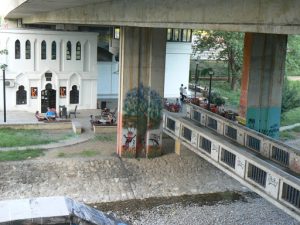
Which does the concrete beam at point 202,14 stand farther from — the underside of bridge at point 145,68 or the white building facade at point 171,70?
the white building facade at point 171,70

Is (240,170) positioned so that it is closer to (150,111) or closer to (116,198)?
(116,198)

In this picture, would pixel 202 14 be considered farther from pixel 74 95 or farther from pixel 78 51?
pixel 74 95

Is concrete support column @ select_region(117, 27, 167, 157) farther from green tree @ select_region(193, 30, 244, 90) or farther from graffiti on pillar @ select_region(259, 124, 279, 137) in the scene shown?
green tree @ select_region(193, 30, 244, 90)

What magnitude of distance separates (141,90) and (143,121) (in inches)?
66.1

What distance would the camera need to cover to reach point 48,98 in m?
35.9

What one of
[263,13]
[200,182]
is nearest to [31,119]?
[200,182]

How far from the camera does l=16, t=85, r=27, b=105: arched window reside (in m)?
35.4

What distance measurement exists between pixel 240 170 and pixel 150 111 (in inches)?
367

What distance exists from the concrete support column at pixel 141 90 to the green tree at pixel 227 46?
68.1 feet

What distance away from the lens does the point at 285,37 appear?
78.6ft

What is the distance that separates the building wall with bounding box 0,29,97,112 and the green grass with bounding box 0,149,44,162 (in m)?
10.2

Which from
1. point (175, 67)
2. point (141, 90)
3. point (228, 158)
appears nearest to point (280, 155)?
point (228, 158)

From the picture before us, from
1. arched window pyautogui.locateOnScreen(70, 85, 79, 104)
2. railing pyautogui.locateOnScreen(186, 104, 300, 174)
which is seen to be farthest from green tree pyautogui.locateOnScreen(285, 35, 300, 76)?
railing pyautogui.locateOnScreen(186, 104, 300, 174)

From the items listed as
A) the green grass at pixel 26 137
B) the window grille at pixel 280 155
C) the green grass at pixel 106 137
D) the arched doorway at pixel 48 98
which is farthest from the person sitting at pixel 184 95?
the window grille at pixel 280 155
